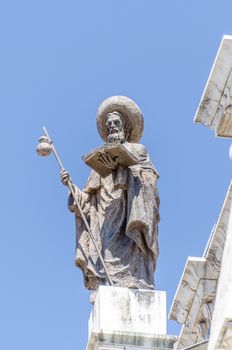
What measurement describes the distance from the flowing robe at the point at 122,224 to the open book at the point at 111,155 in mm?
103

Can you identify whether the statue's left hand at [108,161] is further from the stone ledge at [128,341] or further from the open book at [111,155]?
the stone ledge at [128,341]

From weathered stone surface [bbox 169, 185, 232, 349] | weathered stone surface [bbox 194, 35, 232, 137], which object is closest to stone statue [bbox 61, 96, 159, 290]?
weathered stone surface [bbox 169, 185, 232, 349]

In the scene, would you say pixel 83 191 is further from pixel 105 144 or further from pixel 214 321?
pixel 214 321

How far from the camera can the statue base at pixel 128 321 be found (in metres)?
24.8

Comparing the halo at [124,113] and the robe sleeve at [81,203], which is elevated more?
the halo at [124,113]

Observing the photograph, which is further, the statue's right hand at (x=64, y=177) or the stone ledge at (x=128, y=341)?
the statue's right hand at (x=64, y=177)

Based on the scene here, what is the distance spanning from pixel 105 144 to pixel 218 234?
2289mm

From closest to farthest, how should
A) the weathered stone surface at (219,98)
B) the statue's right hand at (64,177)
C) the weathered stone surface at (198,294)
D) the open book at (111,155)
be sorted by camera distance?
the weathered stone surface at (219,98)
the weathered stone surface at (198,294)
the open book at (111,155)
the statue's right hand at (64,177)

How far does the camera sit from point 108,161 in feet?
86.3

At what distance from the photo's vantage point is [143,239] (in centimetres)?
2595

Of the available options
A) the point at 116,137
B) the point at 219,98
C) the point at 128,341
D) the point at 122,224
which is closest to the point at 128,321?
the point at 128,341

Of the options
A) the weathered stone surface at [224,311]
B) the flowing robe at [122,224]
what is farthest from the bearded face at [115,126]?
the weathered stone surface at [224,311]

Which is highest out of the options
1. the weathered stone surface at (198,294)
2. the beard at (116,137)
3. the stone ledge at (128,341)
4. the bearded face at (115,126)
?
the bearded face at (115,126)

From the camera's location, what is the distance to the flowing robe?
2578cm
